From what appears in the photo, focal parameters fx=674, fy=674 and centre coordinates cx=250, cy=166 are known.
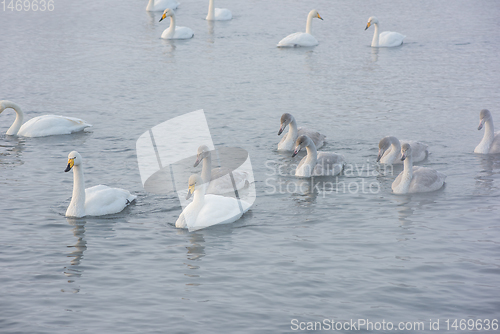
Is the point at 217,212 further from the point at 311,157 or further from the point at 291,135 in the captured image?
the point at 291,135

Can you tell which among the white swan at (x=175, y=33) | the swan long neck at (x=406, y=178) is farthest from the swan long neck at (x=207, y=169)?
the white swan at (x=175, y=33)

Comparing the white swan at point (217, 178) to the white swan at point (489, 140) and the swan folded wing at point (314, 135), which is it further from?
the white swan at point (489, 140)

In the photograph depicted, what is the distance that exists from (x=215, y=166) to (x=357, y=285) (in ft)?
21.0

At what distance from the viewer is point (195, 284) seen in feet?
32.8

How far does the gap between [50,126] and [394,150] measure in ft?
29.3

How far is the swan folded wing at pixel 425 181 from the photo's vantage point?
44.5 feet

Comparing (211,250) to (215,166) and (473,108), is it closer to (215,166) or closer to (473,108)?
(215,166)

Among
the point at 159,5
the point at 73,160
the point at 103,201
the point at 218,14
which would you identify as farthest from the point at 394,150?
the point at 159,5

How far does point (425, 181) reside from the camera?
13.6m

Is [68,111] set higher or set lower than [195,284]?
higher

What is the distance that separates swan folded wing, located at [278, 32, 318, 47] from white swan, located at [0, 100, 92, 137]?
43.3ft

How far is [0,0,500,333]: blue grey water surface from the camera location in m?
9.42

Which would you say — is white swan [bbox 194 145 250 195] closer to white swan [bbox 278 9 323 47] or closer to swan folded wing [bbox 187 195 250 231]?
swan folded wing [bbox 187 195 250 231]

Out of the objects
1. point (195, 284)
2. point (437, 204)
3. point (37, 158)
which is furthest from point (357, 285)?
point (37, 158)
